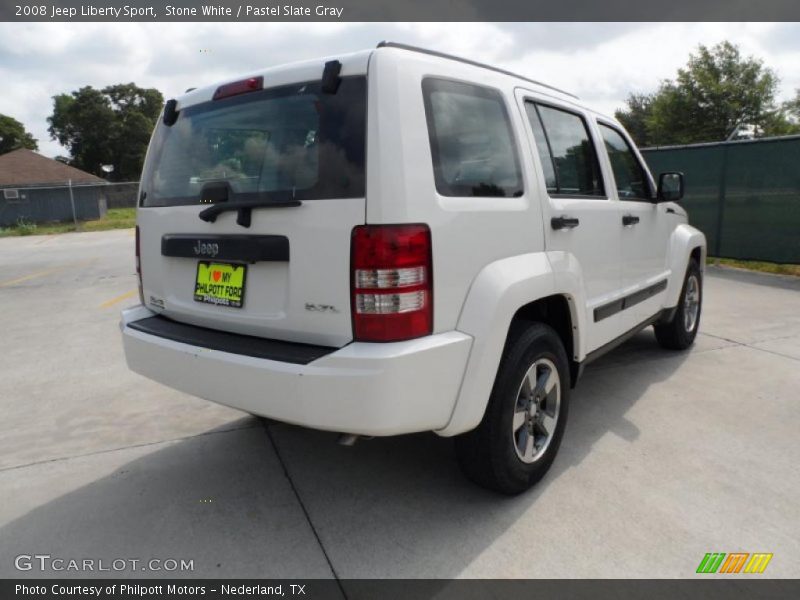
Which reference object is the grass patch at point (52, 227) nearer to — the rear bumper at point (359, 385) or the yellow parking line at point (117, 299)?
the yellow parking line at point (117, 299)

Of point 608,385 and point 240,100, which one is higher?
point 240,100

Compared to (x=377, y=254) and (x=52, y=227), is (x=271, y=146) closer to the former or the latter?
(x=377, y=254)

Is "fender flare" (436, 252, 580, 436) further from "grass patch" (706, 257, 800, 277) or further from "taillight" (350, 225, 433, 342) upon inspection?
"grass patch" (706, 257, 800, 277)

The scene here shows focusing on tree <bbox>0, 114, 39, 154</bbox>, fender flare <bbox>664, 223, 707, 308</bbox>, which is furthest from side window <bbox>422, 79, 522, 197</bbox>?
tree <bbox>0, 114, 39, 154</bbox>

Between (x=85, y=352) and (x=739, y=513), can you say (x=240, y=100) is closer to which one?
(x=739, y=513)

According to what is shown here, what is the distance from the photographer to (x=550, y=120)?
3.08 metres

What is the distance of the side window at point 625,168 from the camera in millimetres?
3766

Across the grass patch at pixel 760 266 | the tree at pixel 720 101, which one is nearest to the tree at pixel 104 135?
the tree at pixel 720 101

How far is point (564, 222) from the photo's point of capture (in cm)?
286

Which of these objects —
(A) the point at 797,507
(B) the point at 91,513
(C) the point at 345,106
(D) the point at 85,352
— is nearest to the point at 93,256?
(D) the point at 85,352

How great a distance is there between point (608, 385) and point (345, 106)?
2.94 metres

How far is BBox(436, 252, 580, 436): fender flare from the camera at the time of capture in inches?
89.1

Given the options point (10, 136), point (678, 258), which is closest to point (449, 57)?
point (678, 258)

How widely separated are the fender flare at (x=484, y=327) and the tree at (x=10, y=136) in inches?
3210
